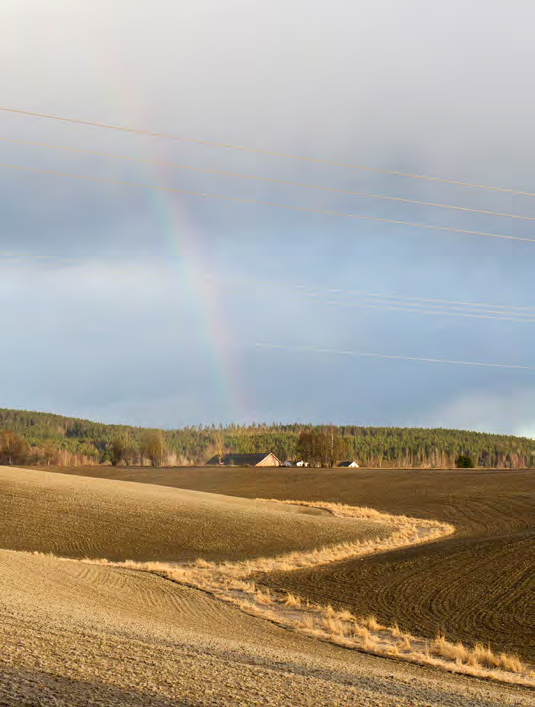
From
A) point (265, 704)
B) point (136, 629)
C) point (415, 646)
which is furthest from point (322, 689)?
point (415, 646)

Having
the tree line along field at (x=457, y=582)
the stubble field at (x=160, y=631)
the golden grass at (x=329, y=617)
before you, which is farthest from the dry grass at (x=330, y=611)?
the tree line along field at (x=457, y=582)

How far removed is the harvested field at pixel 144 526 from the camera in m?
37.8

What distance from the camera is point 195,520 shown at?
1763 inches

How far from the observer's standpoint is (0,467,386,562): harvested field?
37.8m

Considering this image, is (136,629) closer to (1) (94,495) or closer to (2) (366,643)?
(2) (366,643)

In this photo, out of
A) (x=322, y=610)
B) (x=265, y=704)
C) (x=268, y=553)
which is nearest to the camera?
(x=265, y=704)

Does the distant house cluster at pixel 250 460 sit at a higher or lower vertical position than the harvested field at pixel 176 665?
higher

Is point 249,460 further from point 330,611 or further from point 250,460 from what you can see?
point 330,611

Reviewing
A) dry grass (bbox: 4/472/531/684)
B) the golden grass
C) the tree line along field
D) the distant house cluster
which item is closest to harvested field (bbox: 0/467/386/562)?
dry grass (bbox: 4/472/531/684)

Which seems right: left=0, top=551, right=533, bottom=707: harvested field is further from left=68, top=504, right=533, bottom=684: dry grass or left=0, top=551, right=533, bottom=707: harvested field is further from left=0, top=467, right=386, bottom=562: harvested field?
left=0, top=467, right=386, bottom=562: harvested field

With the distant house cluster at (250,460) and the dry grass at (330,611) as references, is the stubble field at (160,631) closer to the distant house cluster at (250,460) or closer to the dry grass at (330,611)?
the dry grass at (330,611)

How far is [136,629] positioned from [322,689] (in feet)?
19.7

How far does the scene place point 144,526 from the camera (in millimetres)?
Answer: 42406

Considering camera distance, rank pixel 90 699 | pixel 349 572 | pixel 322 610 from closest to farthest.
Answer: pixel 90 699, pixel 322 610, pixel 349 572
